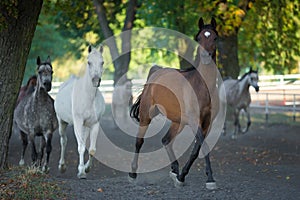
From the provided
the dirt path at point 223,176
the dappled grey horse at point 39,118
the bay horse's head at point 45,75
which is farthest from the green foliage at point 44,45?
the bay horse's head at point 45,75

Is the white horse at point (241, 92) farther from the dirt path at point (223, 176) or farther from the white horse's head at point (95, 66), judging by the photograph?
the white horse's head at point (95, 66)

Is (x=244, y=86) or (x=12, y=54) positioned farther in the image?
(x=244, y=86)

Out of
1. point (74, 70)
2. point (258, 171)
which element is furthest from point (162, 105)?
point (74, 70)

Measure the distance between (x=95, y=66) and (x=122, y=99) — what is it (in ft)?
41.7

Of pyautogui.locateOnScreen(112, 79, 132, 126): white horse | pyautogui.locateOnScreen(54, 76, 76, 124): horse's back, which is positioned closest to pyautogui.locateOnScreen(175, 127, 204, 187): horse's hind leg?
pyautogui.locateOnScreen(54, 76, 76, 124): horse's back

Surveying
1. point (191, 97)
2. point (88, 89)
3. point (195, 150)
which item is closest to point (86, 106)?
point (88, 89)

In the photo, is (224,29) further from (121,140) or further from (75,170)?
(75,170)

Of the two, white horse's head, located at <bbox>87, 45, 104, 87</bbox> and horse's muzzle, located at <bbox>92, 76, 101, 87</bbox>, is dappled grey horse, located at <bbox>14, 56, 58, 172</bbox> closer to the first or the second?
white horse's head, located at <bbox>87, 45, 104, 87</bbox>

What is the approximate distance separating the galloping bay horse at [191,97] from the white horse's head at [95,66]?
0.96 metres

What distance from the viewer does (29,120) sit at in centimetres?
1107

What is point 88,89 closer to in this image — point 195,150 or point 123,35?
point 195,150

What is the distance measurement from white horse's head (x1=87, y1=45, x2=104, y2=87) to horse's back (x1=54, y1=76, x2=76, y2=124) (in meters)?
1.50

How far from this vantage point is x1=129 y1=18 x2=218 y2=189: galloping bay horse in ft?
26.9

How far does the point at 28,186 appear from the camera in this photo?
8.16 metres
